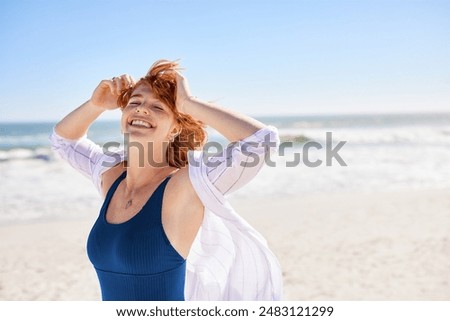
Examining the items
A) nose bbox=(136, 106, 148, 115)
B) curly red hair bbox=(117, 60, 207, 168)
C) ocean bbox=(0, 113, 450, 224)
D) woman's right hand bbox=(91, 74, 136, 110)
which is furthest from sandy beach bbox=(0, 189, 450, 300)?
nose bbox=(136, 106, 148, 115)

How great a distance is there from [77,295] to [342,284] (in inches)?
102

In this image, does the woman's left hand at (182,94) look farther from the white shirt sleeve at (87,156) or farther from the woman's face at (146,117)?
the white shirt sleeve at (87,156)

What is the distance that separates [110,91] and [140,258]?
33.5 inches

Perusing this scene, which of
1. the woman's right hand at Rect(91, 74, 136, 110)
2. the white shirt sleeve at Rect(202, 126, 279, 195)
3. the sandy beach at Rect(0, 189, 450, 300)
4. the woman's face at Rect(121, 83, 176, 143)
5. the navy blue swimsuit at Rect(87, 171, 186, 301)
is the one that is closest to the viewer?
the white shirt sleeve at Rect(202, 126, 279, 195)

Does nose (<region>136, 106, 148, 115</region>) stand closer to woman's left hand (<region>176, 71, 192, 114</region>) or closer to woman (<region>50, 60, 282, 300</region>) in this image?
woman (<region>50, 60, 282, 300</region>)

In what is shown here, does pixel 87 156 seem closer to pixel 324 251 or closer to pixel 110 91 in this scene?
pixel 110 91

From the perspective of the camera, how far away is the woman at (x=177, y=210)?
1737 millimetres

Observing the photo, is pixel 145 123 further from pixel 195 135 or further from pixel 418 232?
pixel 418 232

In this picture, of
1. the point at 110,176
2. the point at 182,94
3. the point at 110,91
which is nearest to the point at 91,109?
the point at 110,91

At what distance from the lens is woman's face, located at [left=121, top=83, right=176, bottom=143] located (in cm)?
196

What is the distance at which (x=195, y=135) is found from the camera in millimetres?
2180

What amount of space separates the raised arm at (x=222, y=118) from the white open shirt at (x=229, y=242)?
0.03m

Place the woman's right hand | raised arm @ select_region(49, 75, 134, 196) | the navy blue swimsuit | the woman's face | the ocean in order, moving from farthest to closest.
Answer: the ocean, raised arm @ select_region(49, 75, 134, 196), the woman's right hand, the woman's face, the navy blue swimsuit
